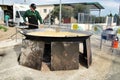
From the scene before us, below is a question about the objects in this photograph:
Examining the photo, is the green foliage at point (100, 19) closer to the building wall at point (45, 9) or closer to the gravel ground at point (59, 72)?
the building wall at point (45, 9)

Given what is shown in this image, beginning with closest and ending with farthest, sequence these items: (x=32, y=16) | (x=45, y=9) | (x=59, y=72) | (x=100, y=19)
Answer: (x=59, y=72), (x=32, y=16), (x=100, y=19), (x=45, y=9)

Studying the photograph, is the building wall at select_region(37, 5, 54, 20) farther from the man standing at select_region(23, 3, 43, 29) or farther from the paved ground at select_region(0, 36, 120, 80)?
the paved ground at select_region(0, 36, 120, 80)

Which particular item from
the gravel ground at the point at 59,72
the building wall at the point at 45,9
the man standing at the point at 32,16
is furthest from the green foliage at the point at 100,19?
the gravel ground at the point at 59,72

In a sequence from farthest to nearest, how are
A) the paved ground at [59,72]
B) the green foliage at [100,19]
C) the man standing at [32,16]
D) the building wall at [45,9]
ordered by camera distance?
1. the building wall at [45,9]
2. the green foliage at [100,19]
3. the man standing at [32,16]
4. the paved ground at [59,72]

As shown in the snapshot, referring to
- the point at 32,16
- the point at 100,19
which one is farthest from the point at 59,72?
the point at 100,19

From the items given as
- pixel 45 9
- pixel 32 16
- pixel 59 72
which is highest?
pixel 45 9

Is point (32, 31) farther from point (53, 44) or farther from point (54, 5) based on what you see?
point (54, 5)

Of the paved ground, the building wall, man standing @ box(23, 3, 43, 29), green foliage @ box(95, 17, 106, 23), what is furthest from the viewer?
the building wall

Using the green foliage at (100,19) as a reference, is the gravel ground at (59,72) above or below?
below

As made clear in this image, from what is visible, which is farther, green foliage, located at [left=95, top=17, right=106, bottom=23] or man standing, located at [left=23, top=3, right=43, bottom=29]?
green foliage, located at [left=95, top=17, right=106, bottom=23]

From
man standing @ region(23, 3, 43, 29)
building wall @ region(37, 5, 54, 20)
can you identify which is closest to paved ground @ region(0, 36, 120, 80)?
man standing @ region(23, 3, 43, 29)

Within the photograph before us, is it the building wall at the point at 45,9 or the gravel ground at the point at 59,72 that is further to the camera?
the building wall at the point at 45,9

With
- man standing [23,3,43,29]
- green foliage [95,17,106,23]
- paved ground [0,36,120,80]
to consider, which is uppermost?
man standing [23,3,43,29]

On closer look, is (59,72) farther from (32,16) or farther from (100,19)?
(100,19)
